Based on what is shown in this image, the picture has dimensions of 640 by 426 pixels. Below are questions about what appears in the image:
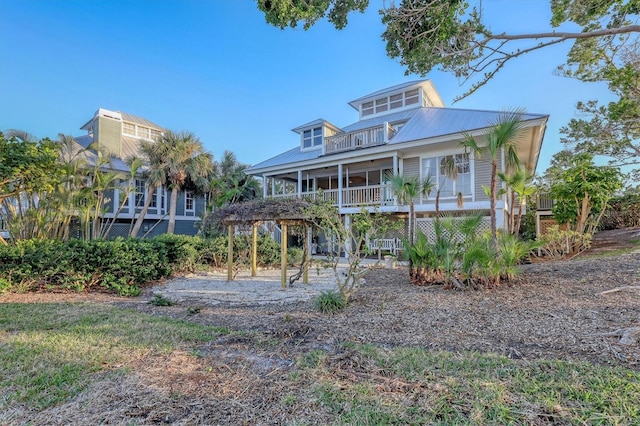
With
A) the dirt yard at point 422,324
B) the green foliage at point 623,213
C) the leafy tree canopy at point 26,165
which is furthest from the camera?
the green foliage at point 623,213

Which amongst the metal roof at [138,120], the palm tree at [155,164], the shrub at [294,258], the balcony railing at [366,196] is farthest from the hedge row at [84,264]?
the metal roof at [138,120]

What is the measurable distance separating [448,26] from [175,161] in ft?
54.7

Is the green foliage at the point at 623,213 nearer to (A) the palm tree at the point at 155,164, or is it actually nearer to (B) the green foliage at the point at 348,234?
(B) the green foliage at the point at 348,234

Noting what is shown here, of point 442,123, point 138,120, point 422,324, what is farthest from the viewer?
point 138,120

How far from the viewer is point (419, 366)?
3.24m

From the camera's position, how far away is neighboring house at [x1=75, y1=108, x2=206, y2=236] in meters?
22.2

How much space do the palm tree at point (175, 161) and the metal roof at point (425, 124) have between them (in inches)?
127

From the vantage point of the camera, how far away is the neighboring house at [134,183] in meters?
22.2

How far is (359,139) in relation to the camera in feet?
54.6

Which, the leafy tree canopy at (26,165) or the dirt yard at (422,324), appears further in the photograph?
the leafy tree canopy at (26,165)

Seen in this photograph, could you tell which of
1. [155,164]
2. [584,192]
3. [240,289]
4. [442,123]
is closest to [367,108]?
[442,123]

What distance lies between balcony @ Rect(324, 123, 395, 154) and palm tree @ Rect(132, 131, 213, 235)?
814 centimetres

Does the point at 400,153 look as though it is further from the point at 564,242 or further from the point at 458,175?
the point at 564,242

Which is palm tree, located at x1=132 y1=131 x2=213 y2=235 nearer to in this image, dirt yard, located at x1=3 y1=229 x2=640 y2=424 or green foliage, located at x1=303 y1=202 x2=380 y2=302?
dirt yard, located at x1=3 y1=229 x2=640 y2=424
